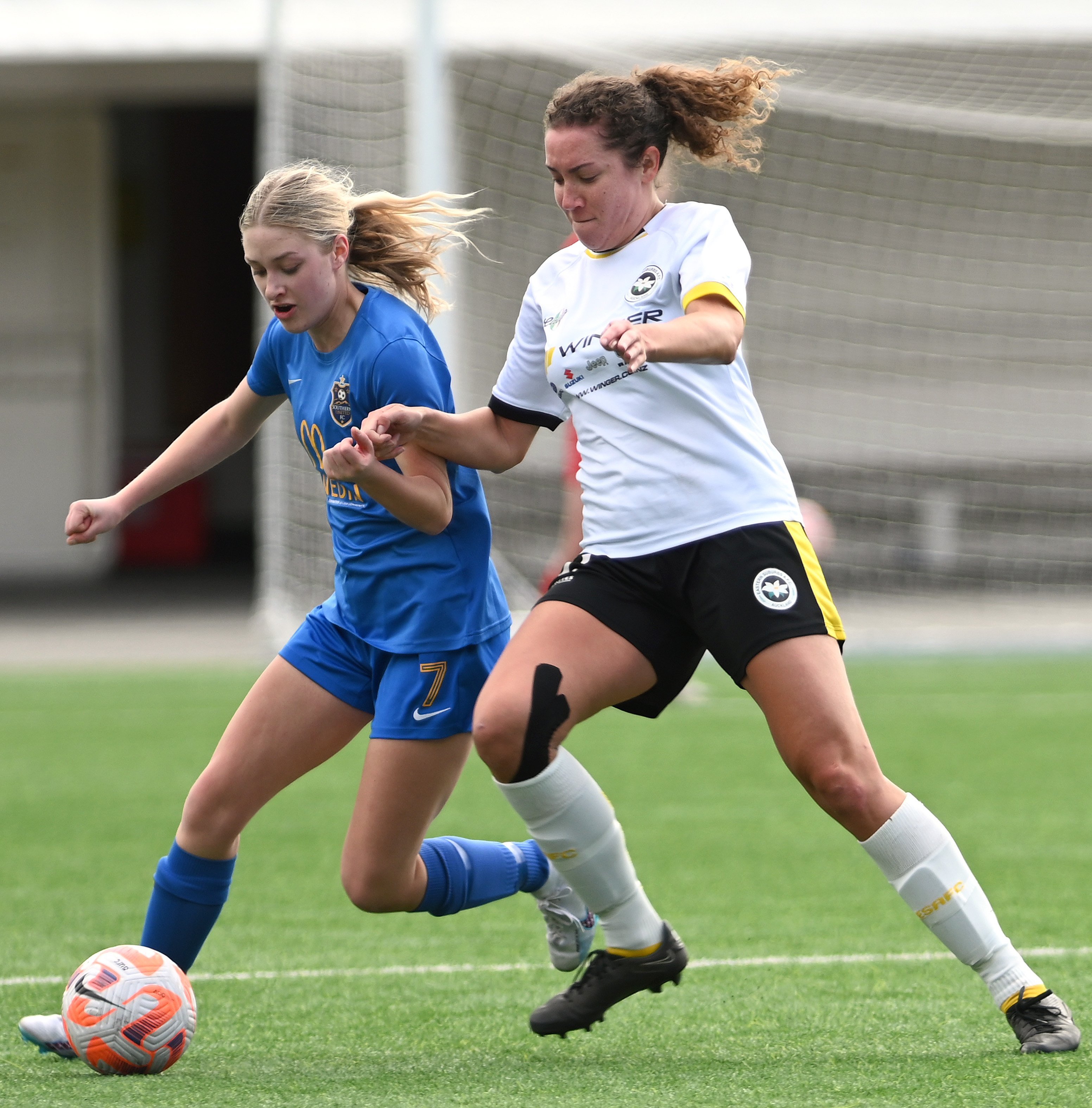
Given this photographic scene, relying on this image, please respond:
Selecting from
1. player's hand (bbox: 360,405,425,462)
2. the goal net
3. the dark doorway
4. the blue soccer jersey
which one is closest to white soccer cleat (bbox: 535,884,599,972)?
the blue soccer jersey

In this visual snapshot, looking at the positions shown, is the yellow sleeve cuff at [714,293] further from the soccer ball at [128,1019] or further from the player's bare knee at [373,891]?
the soccer ball at [128,1019]

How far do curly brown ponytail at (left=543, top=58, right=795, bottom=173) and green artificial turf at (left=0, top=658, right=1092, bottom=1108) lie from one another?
1.71m

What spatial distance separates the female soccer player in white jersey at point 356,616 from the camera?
332 centimetres

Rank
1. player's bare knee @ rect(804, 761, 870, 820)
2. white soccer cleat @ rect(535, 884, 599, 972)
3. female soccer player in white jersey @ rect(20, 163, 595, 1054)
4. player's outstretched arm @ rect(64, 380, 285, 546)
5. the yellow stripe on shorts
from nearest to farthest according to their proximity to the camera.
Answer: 1. player's bare knee @ rect(804, 761, 870, 820)
2. the yellow stripe on shorts
3. female soccer player in white jersey @ rect(20, 163, 595, 1054)
4. player's outstretched arm @ rect(64, 380, 285, 546)
5. white soccer cleat @ rect(535, 884, 599, 972)

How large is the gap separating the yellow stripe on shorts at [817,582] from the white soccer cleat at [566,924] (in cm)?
107

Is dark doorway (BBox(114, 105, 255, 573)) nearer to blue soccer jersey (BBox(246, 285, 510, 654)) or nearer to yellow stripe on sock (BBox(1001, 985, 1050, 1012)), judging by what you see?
blue soccer jersey (BBox(246, 285, 510, 654))

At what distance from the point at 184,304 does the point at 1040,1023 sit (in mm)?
20391

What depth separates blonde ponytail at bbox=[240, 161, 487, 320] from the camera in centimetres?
329

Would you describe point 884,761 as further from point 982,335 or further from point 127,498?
point 982,335

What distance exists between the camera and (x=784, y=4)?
489 inches

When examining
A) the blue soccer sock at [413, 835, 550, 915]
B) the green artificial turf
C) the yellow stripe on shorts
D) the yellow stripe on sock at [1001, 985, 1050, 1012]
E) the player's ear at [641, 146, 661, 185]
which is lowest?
the green artificial turf

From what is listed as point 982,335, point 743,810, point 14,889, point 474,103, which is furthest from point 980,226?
point 14,889

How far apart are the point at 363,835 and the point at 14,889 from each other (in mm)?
2173

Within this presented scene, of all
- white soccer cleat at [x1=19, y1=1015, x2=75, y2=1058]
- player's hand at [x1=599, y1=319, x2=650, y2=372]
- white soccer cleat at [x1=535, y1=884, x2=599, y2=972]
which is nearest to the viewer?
player's hand at [x1=599, y1=319, x2=650, y2=372]
